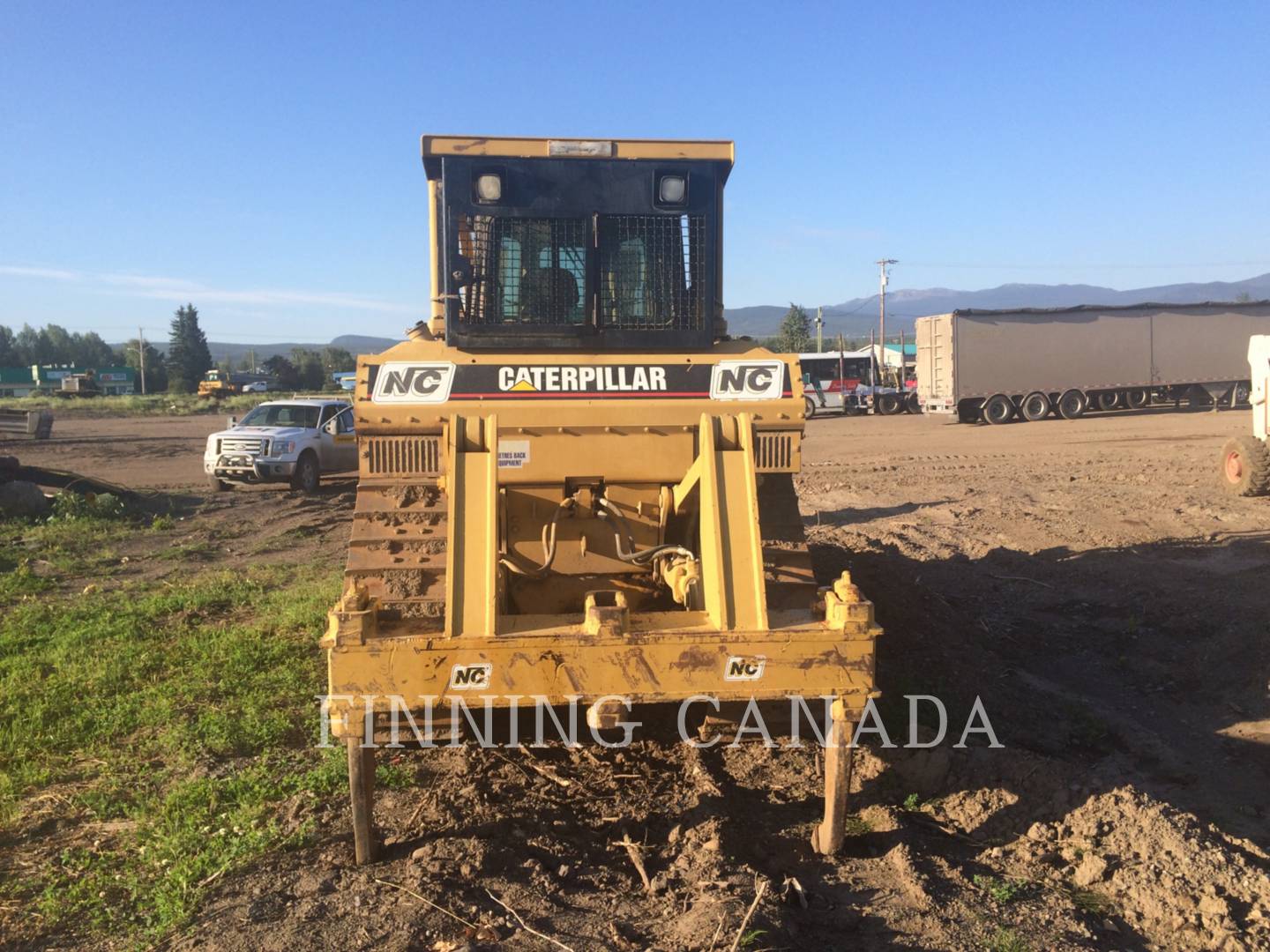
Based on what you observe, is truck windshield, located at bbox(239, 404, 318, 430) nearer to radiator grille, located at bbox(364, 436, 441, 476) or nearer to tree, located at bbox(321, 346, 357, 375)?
radiator grille, located at bbox(364, 436, 441, 476)

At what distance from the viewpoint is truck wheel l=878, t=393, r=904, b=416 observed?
135 ft


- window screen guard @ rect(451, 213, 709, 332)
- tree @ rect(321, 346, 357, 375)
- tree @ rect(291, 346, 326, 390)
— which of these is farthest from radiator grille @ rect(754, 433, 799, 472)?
tree @ rect(321, 346, 357, 375)

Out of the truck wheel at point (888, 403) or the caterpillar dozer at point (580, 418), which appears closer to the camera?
the caterpillar dozer at point (580, 418)

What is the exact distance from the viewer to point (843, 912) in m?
3.76

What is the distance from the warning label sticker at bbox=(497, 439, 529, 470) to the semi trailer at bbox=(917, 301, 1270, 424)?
2845 cm

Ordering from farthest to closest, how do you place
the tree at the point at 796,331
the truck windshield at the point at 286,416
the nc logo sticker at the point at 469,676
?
the tree at the point at 796,331 → the truck windshield at the point at 286,416 → the nc logo sticker at the point at 469,676

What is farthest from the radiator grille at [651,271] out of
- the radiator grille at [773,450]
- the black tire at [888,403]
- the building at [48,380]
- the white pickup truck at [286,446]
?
the building at [48,380]

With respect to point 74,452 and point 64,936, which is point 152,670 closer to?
point 64,936

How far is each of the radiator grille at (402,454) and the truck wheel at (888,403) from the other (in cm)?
3766

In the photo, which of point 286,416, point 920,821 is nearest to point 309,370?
point 286,416

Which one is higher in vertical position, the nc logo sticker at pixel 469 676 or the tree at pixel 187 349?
the tree at pixel 187 349

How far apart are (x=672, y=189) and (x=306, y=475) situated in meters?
15.0

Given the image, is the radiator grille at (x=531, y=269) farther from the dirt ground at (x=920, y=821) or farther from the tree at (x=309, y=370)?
the tree at (x=309, y=370)

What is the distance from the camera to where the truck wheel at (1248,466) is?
13.5 m
